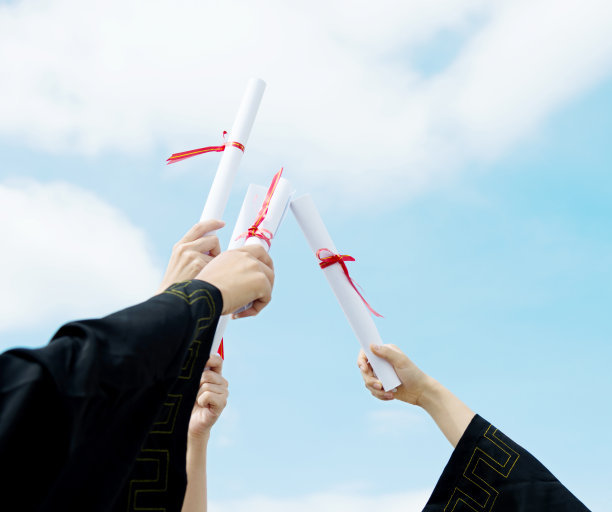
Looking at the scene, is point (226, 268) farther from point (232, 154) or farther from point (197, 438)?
point (197, 438)

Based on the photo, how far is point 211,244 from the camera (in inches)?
83.0

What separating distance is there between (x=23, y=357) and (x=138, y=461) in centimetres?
52

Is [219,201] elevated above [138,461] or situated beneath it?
elevated above

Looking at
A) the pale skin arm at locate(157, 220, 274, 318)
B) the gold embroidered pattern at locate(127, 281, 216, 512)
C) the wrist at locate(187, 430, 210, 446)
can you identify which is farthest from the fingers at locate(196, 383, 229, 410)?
the gold embroidered pattern at locate(127, 281, 216, 512)

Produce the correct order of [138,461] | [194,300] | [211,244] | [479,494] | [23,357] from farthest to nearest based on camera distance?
[479,494], [211,244], [138,461], [194,300], [23,357]

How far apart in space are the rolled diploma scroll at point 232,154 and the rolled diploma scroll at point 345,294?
27cm

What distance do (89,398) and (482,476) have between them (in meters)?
1.67

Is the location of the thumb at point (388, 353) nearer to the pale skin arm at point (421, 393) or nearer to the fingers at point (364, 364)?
the pale skin arm at point (421, 393)

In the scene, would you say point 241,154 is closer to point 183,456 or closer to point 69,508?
point 183,456

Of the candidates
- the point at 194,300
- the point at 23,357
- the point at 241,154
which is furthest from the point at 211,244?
the point at 23,357

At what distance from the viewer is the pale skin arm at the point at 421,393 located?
2.42 meters

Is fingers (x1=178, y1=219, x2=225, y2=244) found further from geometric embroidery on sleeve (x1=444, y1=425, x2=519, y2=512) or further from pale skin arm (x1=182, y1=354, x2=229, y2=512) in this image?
geometric embroidery on sleeve (x1=444, y1=425, x2=519, y2=512)

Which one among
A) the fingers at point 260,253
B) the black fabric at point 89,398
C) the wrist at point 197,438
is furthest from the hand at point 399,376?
the black fabric at point 89,398

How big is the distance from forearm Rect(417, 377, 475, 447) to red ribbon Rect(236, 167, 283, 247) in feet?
2.90
